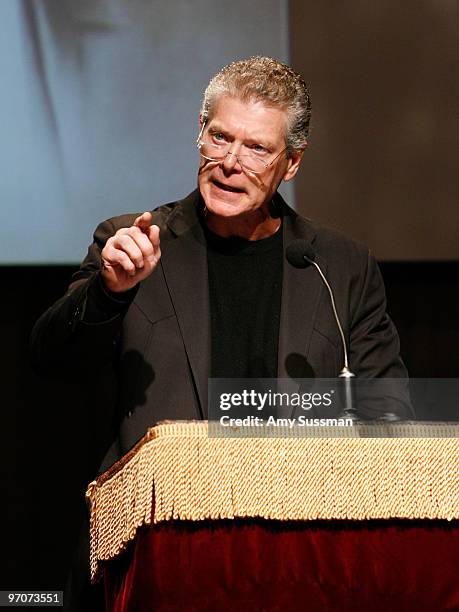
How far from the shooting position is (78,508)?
3.41m

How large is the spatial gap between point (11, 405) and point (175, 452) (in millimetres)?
2174

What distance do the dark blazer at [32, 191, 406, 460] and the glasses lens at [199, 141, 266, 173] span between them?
0.17 meters

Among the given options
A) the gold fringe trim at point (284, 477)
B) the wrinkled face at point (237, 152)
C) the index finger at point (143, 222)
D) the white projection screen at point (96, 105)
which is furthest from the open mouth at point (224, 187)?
the white projection screen at point (96, 105)

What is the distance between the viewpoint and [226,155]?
2055 mm

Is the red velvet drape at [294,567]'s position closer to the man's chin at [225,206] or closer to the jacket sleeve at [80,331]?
the jacket sleeve at [80,331]

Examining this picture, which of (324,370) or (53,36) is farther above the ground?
(53,36)

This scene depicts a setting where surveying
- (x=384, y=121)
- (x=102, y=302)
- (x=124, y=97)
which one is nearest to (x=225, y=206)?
(x=102, y=302)

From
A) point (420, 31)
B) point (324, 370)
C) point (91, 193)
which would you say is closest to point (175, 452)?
point (324, 370)

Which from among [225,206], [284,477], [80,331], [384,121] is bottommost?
[284,477]

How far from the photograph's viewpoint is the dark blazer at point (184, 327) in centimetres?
180

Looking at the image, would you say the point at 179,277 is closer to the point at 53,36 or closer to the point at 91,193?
the point at 91,193

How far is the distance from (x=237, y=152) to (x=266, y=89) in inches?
6.4

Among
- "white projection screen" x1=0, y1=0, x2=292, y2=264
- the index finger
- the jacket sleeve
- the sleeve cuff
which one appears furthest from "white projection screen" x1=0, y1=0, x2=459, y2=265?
the index finger

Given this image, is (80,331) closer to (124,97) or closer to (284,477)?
(284,477)
